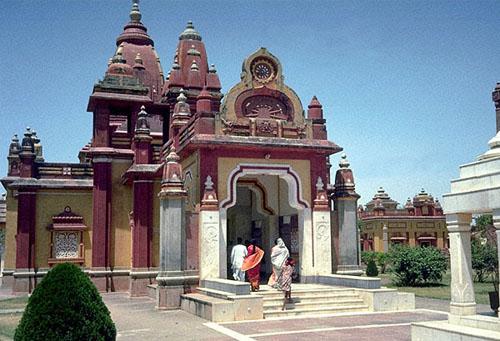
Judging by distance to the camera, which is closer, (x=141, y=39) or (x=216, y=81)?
(x=216, y=81)

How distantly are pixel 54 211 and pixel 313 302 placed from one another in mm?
14142

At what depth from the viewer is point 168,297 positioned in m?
17.1

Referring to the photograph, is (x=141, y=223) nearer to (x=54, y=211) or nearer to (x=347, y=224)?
(x=54, y=211)

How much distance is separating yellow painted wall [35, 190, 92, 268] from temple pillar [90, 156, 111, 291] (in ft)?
4.64

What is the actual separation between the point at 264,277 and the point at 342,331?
9591 millimetres

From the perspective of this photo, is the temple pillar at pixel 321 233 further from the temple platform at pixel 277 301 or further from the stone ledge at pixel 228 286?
the stone ledge at pixel 228 286

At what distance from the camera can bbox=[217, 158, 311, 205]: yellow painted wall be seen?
59.9ft

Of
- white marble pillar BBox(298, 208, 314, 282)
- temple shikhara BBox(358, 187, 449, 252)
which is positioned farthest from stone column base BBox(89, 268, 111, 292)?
temple shikhara BBox(358, 187, 449, 252)

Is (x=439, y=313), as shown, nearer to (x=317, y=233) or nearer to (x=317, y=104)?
(x=317, y=233)

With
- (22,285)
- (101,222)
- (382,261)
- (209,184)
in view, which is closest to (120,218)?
(101,222)

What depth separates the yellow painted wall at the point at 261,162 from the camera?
59.9 feet

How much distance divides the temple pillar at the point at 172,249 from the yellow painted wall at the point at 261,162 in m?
1.36

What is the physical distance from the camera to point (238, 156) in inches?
729

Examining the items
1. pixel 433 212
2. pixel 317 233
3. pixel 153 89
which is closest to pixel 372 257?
pixel 433 212
